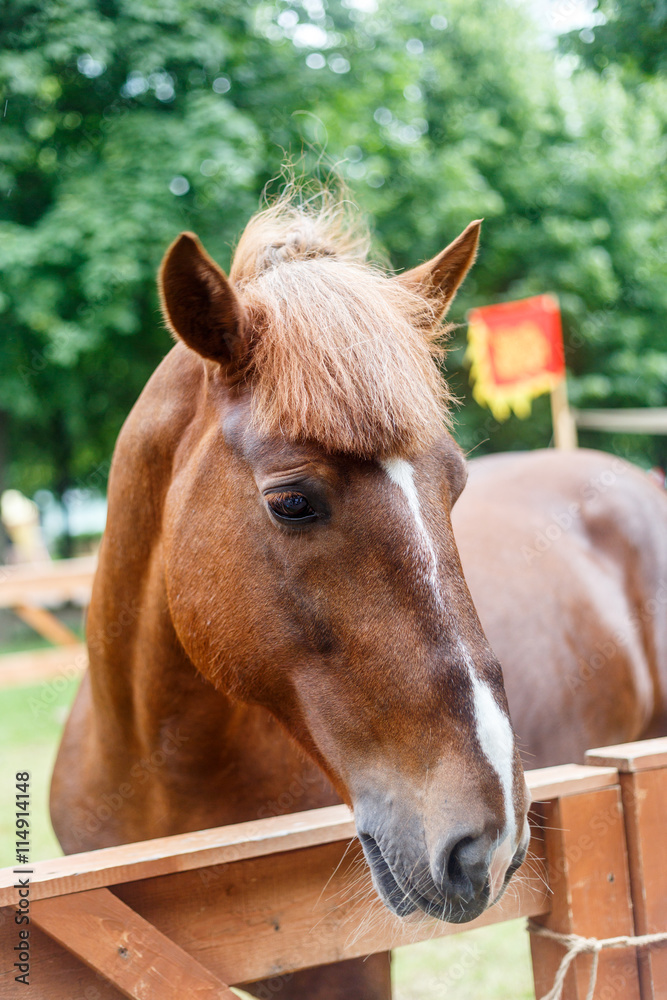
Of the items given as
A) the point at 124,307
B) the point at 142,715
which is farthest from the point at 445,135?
the point at 142,715

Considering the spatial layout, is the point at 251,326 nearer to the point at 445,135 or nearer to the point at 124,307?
the point at 124,307

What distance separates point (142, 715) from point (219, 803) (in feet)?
0.98

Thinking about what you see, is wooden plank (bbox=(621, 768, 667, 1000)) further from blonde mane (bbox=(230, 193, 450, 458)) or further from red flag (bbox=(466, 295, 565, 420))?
red flag (bbox=(466, 295, 565, 420))

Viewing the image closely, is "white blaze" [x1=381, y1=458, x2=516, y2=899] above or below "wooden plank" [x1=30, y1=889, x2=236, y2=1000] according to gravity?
above

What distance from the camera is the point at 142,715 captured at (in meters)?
1.90

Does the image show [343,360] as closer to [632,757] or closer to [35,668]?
[632,757]

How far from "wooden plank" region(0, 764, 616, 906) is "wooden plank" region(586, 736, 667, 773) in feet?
0.45

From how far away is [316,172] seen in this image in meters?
5.72

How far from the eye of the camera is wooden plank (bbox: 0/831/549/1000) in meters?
1.34

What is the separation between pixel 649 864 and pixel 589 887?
0.14 meters

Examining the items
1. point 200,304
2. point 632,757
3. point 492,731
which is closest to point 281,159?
point 200,304

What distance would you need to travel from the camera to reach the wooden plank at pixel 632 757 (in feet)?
5.24

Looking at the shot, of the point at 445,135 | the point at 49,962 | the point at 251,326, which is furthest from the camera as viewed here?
the point at 445,135

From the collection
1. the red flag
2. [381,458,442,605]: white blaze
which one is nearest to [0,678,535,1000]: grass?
[381,458,442,605]: white blaze
